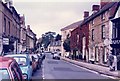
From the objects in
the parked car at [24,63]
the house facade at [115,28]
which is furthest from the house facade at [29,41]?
the parked car at [24,63]

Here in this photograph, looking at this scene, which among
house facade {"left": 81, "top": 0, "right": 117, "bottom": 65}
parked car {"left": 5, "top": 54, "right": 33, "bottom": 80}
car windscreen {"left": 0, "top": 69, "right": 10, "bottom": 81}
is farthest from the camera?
house facade {"left": 81, "top": 0, "right": 117, "bottom": 65}

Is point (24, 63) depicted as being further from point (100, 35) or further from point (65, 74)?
point (100, 35)

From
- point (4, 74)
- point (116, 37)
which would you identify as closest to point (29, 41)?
point (116, 37)

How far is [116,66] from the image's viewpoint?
102 ft

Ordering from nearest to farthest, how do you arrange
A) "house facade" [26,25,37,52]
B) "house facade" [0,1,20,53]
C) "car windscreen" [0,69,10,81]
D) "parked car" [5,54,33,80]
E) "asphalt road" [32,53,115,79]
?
"car windscreen" [0,69,10,81] → "parked car" [5,54,33,80] → "asphalt road" [32,53,115,79] → "house facade" [0,1,20,53] → "house facade" [26,25,37,52]

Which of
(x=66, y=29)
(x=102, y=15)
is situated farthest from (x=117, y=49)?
(x=66, y=29)

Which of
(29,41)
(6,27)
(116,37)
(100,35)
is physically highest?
(29,41)

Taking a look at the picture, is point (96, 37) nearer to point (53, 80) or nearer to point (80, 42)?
point (80, 42)

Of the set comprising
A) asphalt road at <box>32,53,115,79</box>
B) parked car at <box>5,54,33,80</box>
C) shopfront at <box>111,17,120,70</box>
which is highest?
shopfront at <box>111,17,120,70</box>

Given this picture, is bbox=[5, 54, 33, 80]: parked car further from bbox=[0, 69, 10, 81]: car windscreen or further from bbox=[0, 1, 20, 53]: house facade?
bbox=[0, 1, 20, 53]: house facade

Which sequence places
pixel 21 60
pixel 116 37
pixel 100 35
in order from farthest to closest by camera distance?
pixel 100 35
pixel 116 37
pixel 21 60

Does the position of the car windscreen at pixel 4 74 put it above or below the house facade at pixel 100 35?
below

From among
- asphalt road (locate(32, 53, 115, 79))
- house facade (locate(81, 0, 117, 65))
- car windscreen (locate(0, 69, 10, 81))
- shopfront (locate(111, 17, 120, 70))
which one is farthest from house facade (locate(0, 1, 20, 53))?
car windscreen (locate(0, 69, 10, 81))

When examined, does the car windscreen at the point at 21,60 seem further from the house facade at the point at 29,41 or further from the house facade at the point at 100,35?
the house facade at the point at 29,41
